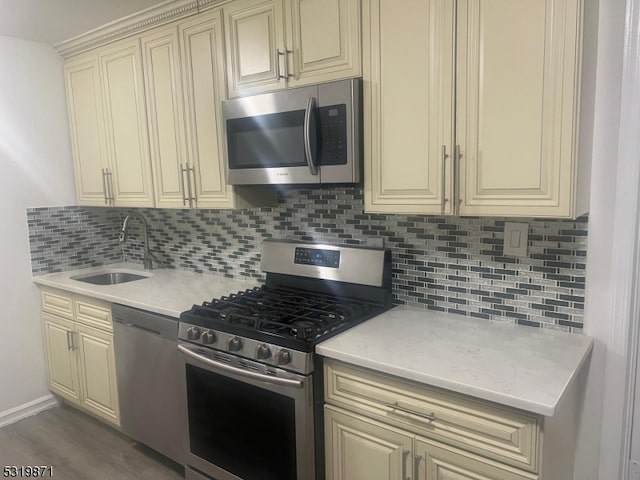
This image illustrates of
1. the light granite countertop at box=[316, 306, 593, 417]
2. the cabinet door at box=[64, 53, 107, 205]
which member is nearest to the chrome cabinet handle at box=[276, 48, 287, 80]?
the light granite countertop at box=[316, 306, 593, 417]

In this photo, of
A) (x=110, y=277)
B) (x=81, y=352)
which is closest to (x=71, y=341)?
(x=81, y=352)

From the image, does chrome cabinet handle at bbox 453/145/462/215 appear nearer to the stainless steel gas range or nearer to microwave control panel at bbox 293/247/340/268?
the stainless steel gas range

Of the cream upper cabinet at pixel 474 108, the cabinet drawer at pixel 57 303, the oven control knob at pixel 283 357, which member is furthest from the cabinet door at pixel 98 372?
the cream upper cabinet at pixel 474 108

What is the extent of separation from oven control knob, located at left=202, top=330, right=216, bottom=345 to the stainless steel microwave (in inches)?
27.2

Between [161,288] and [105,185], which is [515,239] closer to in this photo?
[161,288]

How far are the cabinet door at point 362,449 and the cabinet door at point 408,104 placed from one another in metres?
0.77

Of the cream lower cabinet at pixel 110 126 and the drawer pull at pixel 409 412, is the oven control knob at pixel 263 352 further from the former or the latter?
the cream lower cabinet at pixel 110 126

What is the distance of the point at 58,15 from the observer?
2.43 meters

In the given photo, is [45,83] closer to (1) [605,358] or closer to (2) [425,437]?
(2) [425,437]

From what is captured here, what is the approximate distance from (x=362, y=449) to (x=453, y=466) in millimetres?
327

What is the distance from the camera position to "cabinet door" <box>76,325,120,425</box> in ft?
8.34

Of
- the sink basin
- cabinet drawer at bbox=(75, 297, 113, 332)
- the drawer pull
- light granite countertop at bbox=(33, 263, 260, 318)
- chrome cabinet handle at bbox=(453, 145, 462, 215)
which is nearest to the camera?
the drawer pull

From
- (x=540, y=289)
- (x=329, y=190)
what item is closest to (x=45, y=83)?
(x=329, y=190)

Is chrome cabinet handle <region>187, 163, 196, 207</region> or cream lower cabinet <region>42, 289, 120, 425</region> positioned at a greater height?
chrome cabinet handle <region>187, 163, 196, 207</region>
